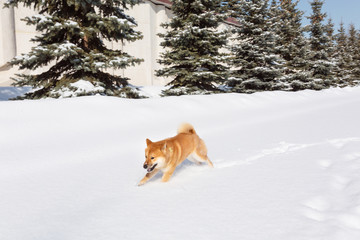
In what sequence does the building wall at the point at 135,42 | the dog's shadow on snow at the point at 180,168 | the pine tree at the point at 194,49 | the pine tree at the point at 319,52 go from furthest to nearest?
→ 1. the pine tree at the point at 319,52
2. the building wall at the point at 135,42
3. the pine tree at the point at 194,49
4. the dog's shadow on snow at the point at 180,168

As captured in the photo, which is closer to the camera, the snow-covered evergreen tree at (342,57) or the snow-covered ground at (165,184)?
the snow-covered ground at (165,184)

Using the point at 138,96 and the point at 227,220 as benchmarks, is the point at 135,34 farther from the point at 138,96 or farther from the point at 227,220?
the point at 227,220

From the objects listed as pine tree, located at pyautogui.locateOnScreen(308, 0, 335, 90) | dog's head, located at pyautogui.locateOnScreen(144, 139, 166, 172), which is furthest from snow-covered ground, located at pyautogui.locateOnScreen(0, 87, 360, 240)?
pine tree, located at pyautogui.locateOnScreen(308, 0, 335, 90)

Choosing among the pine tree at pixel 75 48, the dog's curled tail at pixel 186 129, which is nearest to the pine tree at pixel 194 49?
the pine tree at pixel 75 48

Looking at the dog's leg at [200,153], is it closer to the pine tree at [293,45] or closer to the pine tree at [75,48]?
the pine tree at [75,48]

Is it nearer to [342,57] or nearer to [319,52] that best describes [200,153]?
[319,52]

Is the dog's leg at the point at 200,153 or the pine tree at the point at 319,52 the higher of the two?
the pine tree at the point at 319,52

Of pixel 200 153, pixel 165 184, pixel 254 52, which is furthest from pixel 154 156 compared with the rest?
pixel 254 52

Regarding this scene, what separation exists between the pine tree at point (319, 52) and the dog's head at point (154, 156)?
25823 mm

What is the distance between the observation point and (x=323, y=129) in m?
6.43

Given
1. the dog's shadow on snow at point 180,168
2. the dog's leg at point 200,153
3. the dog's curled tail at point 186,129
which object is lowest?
the dog's shadow on snow at point 180,168

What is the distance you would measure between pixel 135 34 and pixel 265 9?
12855mm

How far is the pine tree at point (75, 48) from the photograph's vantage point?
340 inches

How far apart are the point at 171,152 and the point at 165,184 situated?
432 mm
